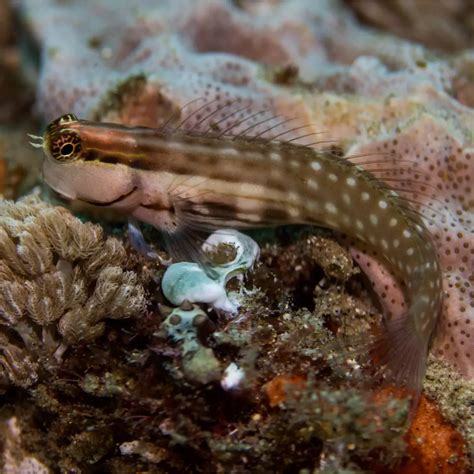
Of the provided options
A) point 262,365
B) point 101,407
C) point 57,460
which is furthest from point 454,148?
point 57,460

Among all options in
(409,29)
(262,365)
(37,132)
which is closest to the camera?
(262,365)

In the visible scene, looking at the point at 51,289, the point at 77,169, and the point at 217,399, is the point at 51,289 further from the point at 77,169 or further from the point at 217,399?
the point at 217,399

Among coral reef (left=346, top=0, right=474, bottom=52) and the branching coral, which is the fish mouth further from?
coral reef (left=346, top=0, right=474, bottom=52)

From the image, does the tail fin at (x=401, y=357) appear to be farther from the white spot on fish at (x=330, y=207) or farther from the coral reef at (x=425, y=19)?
the coral reef at (x=425, y=19)

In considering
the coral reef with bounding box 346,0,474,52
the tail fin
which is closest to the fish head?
the tail fin

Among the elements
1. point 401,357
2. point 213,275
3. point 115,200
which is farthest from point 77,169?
point 401,357

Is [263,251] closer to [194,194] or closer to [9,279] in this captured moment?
[194,194]

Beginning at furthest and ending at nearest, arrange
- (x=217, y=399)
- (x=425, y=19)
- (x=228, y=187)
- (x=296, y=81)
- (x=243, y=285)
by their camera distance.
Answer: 1. (x=425, y=19)
2. (x=296, y=81)
3. (x=228, y=187)
4. (x=243, y=285)
5. (x=217, y=399)
